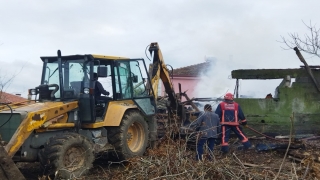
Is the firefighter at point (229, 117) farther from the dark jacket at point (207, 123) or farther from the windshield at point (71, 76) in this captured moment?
the windshield at point (71, 76)

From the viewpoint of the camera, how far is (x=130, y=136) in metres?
9.47

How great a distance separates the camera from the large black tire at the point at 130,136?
891 cm

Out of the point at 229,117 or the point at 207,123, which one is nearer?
the point at 207,123

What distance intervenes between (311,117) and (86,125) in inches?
255

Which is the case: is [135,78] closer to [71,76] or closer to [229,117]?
[71,76]

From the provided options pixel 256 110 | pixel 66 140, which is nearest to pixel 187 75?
pixel 256 110

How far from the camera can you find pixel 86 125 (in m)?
8.59

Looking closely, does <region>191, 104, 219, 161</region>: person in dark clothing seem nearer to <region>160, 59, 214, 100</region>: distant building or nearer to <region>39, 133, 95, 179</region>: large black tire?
<region>39, 133, 95, 179</region>: large black tire

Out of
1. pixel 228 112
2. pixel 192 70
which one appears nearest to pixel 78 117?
pixel 228 112

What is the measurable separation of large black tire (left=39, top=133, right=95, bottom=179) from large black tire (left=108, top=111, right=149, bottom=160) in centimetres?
98

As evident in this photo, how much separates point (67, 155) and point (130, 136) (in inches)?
84.7

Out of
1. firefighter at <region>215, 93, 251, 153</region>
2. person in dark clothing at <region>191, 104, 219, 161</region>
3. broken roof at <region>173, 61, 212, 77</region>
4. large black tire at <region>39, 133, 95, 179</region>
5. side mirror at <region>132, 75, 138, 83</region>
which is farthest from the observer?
broken roof at <region>173, 61, 212, 77</region>

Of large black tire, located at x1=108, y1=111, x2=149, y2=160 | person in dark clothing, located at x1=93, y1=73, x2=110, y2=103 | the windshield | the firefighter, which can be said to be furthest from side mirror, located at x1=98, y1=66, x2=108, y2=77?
the firefighter

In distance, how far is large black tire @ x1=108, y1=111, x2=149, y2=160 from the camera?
29.2 ft
